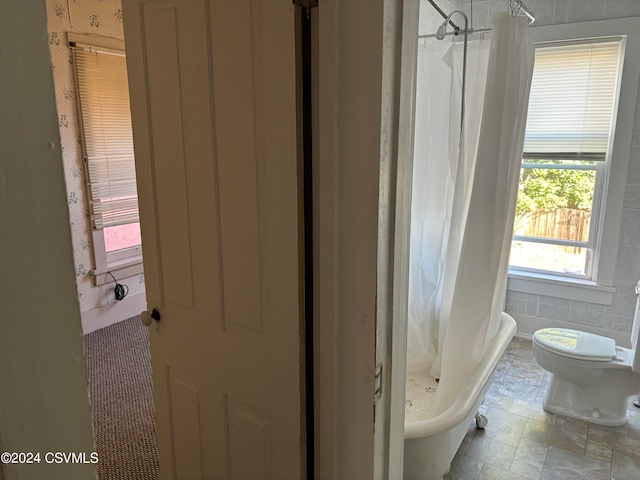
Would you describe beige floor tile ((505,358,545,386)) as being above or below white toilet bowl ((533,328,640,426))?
below

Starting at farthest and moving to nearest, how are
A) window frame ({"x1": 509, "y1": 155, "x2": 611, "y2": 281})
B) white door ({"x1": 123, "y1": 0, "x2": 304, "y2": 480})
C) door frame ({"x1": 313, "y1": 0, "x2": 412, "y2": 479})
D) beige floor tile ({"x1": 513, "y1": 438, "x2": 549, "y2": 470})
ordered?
window frame ({"x1": 509, "y1": 155, "x2": 611, "y2": 281}) → beige floor tile ({"x1": 513, "y1": 438, "x2": 549, "y2": 470}) → white door ({"x1": 123, "y1": 0, "x2": 304, "y2": 480}) → door frame ({"x1": 313, "y1": 0, "x2": 412, "y2": 479})

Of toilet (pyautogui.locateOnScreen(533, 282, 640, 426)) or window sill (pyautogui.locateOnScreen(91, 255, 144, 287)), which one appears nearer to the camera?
toilet (pyautogui.locateOnScreen(533, 282, 640, 426))

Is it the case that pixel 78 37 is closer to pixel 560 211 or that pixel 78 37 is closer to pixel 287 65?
pixel 287 65

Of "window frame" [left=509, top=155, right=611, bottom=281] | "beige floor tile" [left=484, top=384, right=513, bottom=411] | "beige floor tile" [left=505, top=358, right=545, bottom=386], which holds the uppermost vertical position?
"window frame" [left=509, top=155, right=611, bottom=281]

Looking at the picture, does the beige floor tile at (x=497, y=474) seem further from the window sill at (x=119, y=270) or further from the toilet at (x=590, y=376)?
the window sill at (x=119, y=270)

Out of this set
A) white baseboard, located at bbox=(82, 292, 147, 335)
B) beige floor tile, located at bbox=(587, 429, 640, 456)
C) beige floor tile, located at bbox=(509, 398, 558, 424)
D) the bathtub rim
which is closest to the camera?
the bathtub rim

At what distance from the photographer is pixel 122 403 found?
104 inches

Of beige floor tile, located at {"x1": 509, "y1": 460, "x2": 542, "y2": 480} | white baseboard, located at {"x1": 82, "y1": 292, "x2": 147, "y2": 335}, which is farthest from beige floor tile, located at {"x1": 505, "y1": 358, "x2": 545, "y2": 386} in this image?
white baseboard, located at {"x1": 82, "y1": 292, "x2": 147, "y2": 335}

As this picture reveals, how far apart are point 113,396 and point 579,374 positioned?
8.72 ft

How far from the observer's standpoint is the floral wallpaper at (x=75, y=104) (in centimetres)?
327

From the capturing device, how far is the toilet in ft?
8.21

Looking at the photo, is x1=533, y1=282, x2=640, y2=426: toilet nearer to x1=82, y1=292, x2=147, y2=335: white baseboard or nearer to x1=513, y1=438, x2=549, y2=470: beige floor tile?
x1=513, y1=438, x2=549, y2=470: beige floor tile

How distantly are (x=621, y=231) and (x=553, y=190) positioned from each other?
0.53m

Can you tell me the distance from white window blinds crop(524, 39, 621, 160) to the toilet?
1.28 metres
